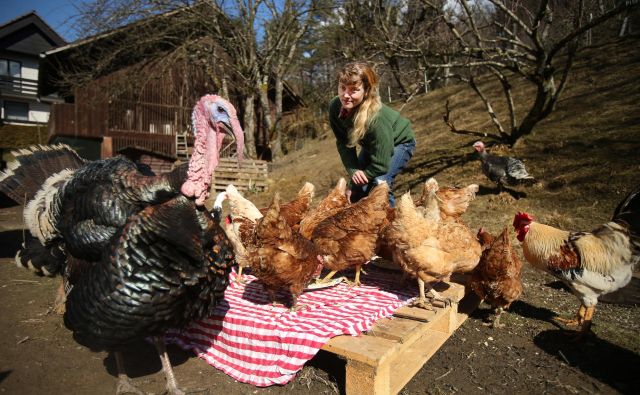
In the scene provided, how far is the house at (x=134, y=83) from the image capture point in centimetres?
1581

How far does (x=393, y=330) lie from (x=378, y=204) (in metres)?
1.43

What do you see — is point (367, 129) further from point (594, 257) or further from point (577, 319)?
point (577, 319)

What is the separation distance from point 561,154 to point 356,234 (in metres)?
7.09

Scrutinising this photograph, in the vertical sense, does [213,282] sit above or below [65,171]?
below

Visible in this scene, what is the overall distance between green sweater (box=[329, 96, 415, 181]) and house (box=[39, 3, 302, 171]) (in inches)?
461

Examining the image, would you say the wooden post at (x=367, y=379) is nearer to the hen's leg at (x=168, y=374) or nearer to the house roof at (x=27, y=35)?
the hen's leg at (x=168, y=374)

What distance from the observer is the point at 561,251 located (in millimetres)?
3668

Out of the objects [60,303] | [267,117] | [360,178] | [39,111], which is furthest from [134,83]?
[39,111]

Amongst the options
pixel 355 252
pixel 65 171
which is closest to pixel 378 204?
pixel 355 252

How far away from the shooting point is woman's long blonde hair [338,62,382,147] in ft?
12.1

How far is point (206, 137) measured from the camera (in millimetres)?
2566

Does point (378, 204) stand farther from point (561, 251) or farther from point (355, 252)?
point (561, 251)

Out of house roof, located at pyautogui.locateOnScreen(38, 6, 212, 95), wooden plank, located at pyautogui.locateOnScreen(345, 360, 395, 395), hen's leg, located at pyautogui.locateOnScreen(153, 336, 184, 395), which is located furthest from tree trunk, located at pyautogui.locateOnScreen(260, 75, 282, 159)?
wooden plank, located at pyautogui.locateOnScreen(345, 360, 395, 395)

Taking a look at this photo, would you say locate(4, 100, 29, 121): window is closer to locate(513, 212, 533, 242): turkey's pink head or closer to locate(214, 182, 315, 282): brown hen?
locate(214, 182, 315, 282): brown hen
